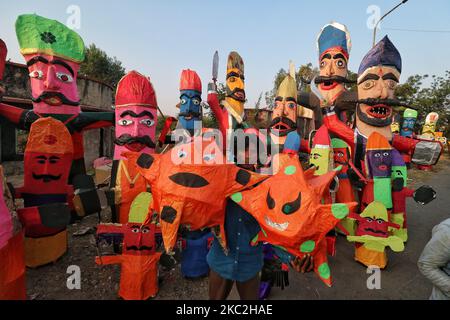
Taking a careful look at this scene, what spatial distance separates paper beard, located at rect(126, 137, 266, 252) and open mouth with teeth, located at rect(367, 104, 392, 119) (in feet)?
9.78

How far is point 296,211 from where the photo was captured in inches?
55.1

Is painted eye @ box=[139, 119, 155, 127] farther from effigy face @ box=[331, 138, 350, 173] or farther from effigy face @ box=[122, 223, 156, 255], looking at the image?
effigy face @ box=[331, 138, 350, 173]

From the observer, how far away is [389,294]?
120 inches

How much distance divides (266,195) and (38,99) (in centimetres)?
344

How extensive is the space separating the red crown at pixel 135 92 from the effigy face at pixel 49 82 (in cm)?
75

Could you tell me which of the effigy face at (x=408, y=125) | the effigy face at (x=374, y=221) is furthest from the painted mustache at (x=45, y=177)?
the effigy face at (x=408, y=125)

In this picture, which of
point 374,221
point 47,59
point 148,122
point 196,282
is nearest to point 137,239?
point 196,282

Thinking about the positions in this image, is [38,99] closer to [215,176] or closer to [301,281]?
[215,176]

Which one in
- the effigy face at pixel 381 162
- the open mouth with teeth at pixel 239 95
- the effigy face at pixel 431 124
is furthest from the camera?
the effigy face at pixel 431 124

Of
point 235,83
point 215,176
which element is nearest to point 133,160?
point 215,176

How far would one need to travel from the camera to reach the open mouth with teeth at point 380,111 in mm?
3732

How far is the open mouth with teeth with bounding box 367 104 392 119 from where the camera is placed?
12.2ft

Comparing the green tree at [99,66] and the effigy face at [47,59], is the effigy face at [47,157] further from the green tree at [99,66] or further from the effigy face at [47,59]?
the green tree at [99,66]

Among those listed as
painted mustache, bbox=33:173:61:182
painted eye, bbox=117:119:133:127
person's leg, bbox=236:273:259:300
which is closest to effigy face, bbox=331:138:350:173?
person's leg, bbox=236:273:259:300
